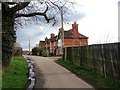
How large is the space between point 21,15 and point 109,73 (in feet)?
39.2

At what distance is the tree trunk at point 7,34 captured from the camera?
23.8m

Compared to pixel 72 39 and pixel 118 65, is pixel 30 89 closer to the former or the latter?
pixel 118 65

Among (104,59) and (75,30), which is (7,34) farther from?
(75,30)

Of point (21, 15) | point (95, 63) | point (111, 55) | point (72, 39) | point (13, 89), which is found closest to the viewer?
point (13, 89)

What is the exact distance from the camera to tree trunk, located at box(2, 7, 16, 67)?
23.8 m

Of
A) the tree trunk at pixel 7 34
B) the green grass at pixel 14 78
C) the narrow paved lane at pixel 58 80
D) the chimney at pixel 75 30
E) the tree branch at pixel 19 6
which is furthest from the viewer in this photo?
the chimney at pixel 75 30

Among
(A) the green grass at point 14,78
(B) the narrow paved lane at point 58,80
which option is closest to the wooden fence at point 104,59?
(B) the narrow paved lane at point 58,80

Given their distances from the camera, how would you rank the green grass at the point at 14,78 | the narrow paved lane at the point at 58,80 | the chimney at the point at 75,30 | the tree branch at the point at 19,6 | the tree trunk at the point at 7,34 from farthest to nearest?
the chimney at the point at 75,30 < the tree branch at the point at 19,6 < the tree trunk at the point at 7,34 < the narrow paved lane at the point at 58,80 < the green grass at the point at 14,78

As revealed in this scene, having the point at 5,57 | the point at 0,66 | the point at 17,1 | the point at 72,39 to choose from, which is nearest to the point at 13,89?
the point at 0,66

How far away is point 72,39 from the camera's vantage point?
92938 millimetres

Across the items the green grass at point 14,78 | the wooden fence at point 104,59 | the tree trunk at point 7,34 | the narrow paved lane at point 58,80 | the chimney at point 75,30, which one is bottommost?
the narrow paved lane at point 58,80

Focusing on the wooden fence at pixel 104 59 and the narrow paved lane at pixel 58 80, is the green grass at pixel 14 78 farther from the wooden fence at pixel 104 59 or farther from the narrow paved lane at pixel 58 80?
the wooden fence at pixel 104 59

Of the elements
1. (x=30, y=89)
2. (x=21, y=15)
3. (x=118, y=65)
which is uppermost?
(x=21, y=15)

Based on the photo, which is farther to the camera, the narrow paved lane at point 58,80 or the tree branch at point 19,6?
the tree branch at point 19,6
